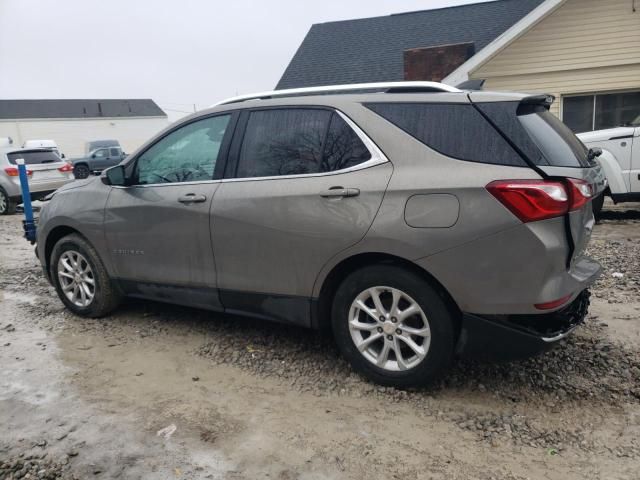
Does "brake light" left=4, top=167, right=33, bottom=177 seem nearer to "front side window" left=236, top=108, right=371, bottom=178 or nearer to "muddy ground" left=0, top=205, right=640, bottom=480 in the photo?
"muddy ground" left=0, top=205, right=640, bottom=480

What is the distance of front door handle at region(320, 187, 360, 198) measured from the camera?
3230 millimetres

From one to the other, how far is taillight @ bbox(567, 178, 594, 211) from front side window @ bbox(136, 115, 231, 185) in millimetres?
2332

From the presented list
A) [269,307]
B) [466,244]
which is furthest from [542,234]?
[269,307]

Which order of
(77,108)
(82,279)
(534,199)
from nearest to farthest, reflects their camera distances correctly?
(534,199), (82,279), (77,108)

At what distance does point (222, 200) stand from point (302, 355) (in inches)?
49.4

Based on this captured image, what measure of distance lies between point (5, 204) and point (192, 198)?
11.3m

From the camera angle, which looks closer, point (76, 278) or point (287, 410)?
point (287, 410)

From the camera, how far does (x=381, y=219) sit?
3121 mm

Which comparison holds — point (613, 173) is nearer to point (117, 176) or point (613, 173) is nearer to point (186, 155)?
point (186, 155)

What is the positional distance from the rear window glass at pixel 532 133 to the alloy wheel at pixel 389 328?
3.42ft

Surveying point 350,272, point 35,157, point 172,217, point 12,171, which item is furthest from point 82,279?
point 35,157

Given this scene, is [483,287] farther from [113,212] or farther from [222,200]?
[113,212]

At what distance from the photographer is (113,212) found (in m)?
4.40

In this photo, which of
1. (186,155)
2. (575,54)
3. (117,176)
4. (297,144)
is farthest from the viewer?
(575,54)
